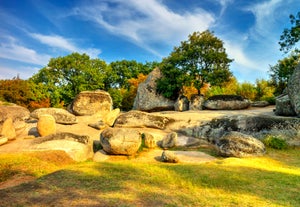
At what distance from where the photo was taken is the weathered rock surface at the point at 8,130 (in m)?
14.0

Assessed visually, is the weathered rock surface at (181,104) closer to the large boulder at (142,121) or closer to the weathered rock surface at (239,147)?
the large boulder at (142,121)

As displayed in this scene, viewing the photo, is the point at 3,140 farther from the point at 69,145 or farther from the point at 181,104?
the point at 181,104

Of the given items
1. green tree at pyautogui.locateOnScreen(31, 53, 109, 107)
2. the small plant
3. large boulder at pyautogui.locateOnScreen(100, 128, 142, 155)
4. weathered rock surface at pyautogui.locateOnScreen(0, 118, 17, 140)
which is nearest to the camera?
large boulder at pyautogui.locateOnScreen(100, 128, 142, 155)

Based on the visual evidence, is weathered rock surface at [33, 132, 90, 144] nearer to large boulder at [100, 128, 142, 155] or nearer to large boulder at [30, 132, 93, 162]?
large boulder at [30, 132, 93, 162]

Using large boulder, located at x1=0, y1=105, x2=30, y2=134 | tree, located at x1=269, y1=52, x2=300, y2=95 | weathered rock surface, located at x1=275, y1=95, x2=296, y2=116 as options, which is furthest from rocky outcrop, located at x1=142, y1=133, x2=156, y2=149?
tree, located at x1=269, y1=52, x2=300, y2=95

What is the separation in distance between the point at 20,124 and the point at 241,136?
510 inches

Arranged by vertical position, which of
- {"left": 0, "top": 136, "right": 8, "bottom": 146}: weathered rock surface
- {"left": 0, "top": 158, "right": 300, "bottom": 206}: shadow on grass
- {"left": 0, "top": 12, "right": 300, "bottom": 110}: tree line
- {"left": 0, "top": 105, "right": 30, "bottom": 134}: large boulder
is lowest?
{"left": 0, "top": 158, "right": 300, "bottom": 206}: shadow on grass

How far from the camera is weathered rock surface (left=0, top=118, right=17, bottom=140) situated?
14.0 m

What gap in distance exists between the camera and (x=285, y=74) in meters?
27.8

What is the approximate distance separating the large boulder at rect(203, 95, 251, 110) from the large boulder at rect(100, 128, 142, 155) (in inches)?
442

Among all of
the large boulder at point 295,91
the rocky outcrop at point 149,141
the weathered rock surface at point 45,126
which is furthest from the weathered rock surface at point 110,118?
the large boulder at point 295,91

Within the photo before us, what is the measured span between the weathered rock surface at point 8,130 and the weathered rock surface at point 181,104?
13.9 meters

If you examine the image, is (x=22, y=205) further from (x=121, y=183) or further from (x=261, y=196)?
(x=261, y=196)

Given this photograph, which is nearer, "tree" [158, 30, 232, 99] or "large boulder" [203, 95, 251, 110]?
"large boulder" [203, 95, 251, 110]
